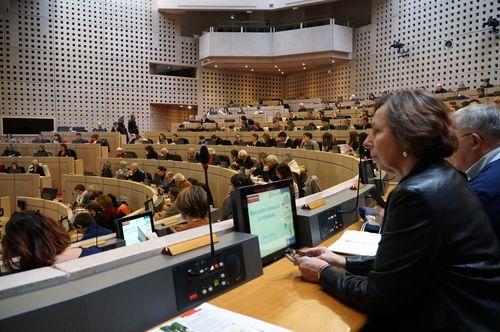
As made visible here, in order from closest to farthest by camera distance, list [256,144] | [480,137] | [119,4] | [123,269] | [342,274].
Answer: [123,269] < [342,274] < [480,137] < [256,144] < [119,4]

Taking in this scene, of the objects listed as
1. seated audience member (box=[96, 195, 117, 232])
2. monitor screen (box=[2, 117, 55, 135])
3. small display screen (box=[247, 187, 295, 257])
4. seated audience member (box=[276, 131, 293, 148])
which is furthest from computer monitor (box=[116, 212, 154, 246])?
monitor screen (box=[2, 117, 55, 135])

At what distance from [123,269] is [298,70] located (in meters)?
21.7

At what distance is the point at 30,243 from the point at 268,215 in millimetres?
1152

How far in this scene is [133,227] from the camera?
4.18 m

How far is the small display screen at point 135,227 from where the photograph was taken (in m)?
4.04

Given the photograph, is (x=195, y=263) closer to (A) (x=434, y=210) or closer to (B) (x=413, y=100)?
(A) (x=434, y=210)

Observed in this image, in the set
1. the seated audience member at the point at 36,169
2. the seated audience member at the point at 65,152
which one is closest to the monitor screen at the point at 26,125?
the seated audience member at the point at 65,152

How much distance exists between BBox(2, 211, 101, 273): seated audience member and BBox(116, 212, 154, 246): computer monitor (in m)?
1.98

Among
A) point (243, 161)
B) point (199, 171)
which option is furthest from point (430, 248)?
point (199, 171)

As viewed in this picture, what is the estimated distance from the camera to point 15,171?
414 inches

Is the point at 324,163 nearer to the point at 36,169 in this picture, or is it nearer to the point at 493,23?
the point at 36,169

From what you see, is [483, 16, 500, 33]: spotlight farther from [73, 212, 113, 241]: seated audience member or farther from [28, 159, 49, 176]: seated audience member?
[28, 159, 49, 176]: seated audience member

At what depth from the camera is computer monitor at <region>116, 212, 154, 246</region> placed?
402 centimetres

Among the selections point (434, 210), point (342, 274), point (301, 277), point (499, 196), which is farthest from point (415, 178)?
point (499, 196)
